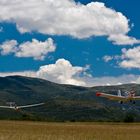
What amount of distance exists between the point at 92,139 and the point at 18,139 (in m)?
10.6

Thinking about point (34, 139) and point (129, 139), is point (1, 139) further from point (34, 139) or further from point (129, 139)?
point (129, 139)

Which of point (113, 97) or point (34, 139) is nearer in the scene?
point (34, 139)

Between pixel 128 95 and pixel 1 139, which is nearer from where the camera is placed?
pixel 1 139

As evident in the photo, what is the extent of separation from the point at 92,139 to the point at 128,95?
3664 inches

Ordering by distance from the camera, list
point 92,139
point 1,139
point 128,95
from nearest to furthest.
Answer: point 1,139 → point 92,139 → point 128,95

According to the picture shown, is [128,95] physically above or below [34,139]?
above

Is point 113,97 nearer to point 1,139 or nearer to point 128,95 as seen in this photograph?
point 128,95

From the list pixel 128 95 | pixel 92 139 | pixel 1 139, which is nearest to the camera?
pixel 1 139

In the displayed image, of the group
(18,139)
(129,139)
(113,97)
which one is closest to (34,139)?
(18,139)

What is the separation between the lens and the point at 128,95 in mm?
144000

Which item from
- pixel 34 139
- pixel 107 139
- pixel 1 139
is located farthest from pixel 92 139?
pixel 1 139

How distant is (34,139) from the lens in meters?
46.4

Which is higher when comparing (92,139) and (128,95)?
(128,95)

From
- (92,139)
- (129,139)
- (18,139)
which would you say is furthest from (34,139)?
(129,139)
